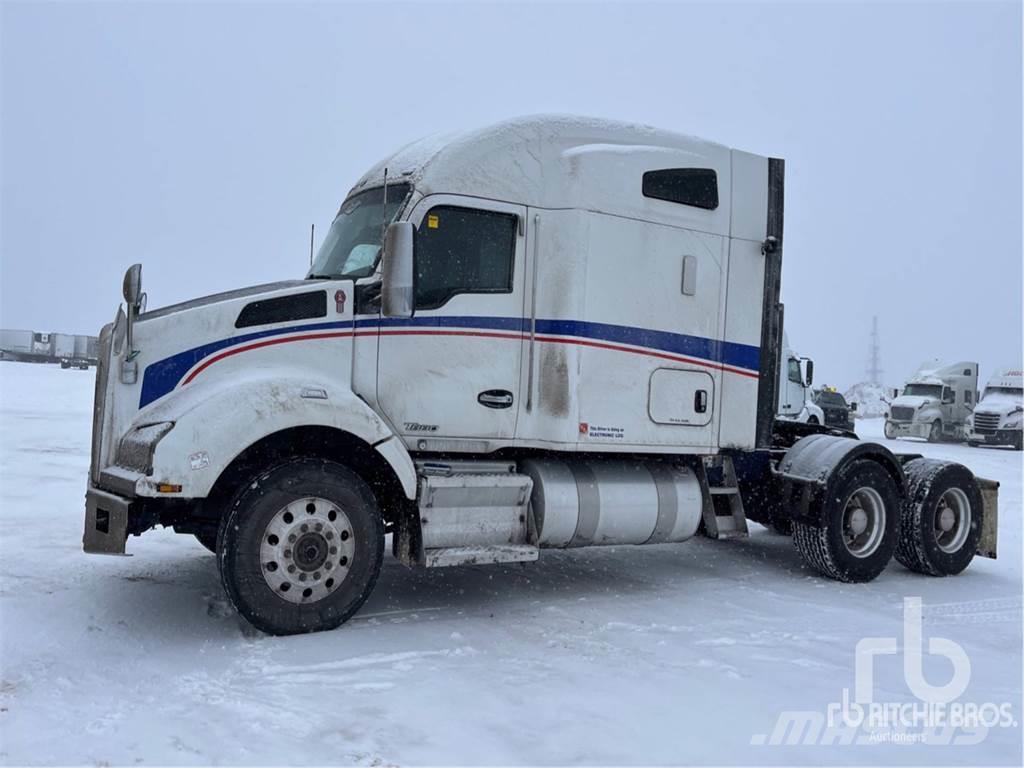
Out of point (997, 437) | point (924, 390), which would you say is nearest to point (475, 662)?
point (997, 437)

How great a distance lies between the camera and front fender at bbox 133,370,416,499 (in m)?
5.79

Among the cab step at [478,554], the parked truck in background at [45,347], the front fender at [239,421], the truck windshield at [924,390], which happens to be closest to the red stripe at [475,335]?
the front fender at [239,421]

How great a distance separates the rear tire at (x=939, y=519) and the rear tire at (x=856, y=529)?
33 cm

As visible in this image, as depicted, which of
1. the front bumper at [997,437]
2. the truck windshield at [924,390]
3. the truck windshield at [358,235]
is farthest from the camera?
the truck windshield at [924,390]

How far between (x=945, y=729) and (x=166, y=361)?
5191mm

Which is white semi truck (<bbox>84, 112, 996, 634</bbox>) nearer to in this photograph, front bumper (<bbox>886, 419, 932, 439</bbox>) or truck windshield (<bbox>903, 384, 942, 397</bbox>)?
front bumper (<bbox>886, 419, 932, 439</bbox>)

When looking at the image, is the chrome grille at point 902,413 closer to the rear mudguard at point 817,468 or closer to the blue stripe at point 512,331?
the rear mudguard at point 817,468

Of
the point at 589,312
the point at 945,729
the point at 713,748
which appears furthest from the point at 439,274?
the point at 945,729

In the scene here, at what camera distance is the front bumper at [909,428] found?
33344 millimetres

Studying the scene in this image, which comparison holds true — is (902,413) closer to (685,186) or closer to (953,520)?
(953,520)

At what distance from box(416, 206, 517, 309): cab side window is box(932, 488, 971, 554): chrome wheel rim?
17.2 feet

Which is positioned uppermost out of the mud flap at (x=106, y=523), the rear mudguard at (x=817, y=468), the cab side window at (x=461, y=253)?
the cab side window at (x=461, y=253)

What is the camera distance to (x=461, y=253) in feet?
23.1

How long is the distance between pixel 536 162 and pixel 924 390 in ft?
103
